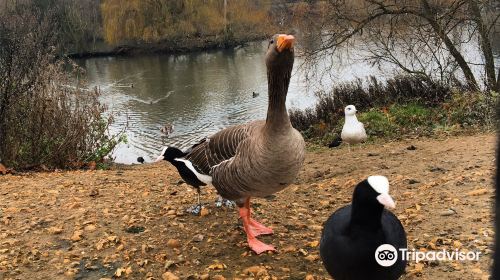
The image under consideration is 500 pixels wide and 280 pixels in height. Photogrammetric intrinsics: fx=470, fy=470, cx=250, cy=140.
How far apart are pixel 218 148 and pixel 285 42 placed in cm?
133

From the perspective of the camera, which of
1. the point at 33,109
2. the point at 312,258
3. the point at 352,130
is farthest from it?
the point at 352,130

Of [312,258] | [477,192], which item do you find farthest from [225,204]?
[477,192]

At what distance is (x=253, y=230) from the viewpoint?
186 inches

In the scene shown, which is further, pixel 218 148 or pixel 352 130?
pixel 352 130

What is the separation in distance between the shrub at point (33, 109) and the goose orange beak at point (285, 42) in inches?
267

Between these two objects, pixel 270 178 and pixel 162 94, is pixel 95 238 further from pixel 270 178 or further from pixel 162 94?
pixel 162 94

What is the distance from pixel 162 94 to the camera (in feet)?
85.0

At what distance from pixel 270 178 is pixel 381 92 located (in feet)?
36.9

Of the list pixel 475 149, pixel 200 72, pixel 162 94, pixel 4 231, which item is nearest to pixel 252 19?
pixel 200 72

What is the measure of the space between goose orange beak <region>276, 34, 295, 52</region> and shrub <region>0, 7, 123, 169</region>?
6.77 metres

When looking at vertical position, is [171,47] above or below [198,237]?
above

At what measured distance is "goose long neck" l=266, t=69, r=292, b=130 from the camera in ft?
13.0

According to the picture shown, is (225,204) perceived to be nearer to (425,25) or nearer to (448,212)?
(448,212)

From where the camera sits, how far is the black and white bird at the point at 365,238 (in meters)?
2.74
